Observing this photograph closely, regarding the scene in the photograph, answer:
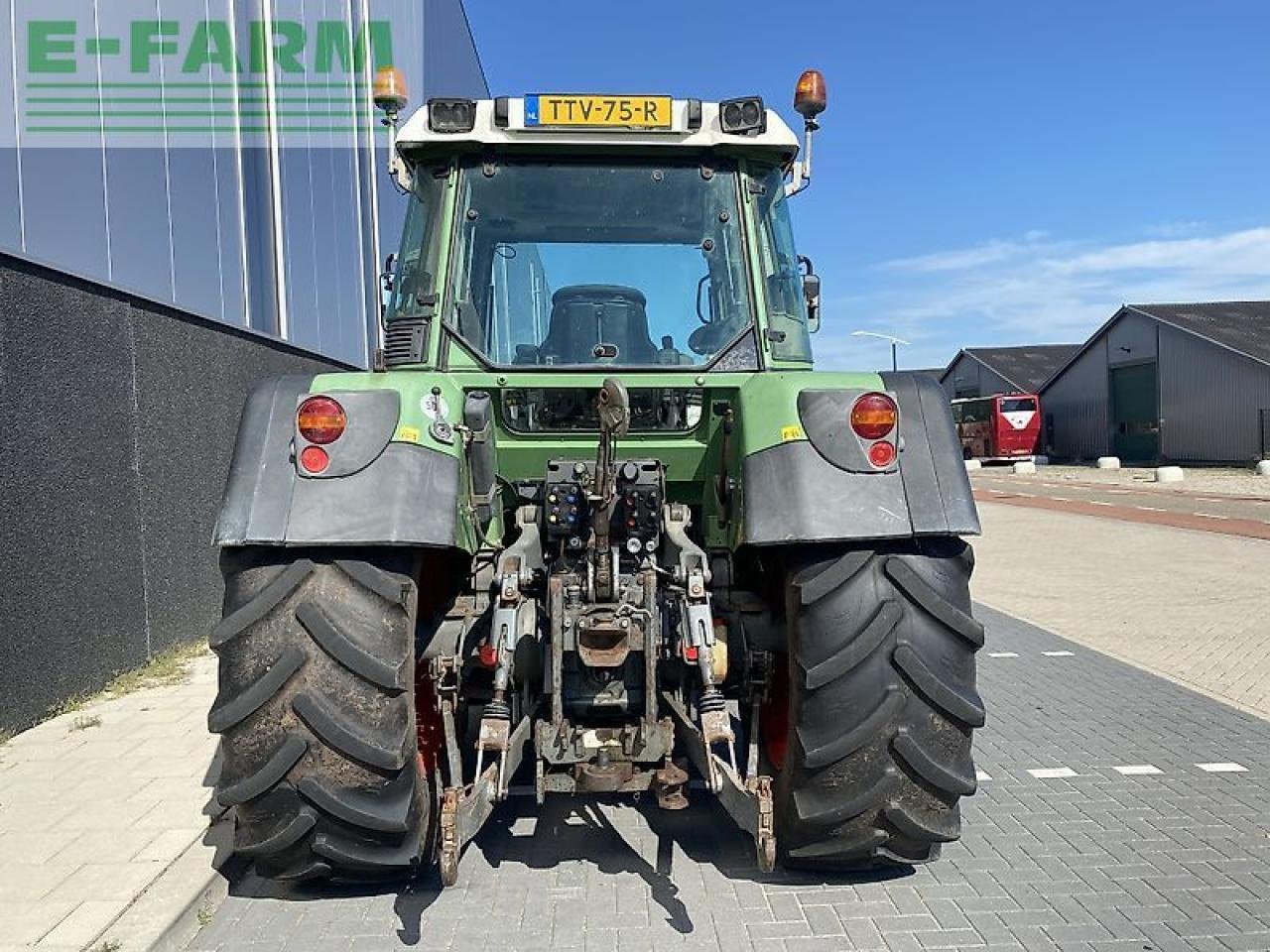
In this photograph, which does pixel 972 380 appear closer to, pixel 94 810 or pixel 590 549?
pixel 590 549

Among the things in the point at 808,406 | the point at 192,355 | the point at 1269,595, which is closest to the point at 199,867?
the point at 808,406

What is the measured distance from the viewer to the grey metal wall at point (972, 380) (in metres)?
51.3

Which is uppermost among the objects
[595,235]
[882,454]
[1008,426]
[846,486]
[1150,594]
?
[595,235]

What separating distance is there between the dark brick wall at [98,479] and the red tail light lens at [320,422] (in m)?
3.15

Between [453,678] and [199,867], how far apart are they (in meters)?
1.24

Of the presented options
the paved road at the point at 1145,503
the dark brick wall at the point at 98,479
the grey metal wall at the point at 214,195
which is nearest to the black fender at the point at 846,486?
the dark brick wall at the point at 98,479

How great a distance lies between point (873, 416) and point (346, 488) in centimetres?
173

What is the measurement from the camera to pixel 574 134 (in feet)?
13.6

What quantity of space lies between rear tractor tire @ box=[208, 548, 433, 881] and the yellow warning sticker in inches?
53.3

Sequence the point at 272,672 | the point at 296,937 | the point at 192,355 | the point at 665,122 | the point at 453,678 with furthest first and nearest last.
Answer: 1. the point at 192,355
2. the point at 665,122
3. the point at 453,678
4. the point at 296,937
5. the point at 272,672

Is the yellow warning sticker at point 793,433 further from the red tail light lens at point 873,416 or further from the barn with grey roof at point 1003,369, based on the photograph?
the barn with grey roof at point 1003,369

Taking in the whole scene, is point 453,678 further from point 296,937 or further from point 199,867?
point 199,867

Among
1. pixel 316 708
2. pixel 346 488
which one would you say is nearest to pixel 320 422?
pixel 346 488

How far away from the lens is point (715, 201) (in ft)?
14.3
